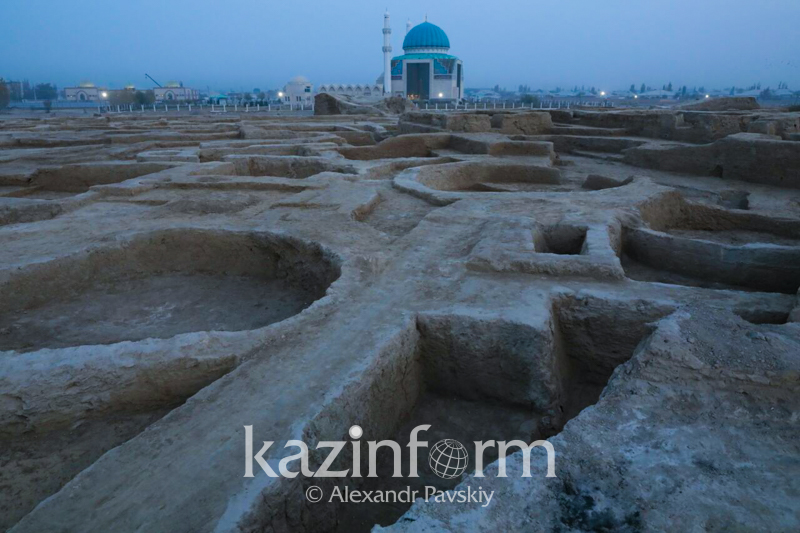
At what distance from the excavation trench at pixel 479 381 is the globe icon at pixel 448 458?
3 cm

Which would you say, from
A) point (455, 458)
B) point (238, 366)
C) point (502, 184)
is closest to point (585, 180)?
point (502, 184)

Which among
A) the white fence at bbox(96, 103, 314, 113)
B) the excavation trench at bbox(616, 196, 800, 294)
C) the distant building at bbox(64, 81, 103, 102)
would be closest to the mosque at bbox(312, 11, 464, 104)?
the white fence at bbox(96, 103, 314, 113)

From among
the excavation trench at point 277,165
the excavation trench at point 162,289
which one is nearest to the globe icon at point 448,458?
the excavation trench at point 162,289

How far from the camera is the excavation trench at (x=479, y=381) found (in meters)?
2.88

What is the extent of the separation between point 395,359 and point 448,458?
656 millimetres

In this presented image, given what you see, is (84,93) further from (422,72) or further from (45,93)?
(422,72)

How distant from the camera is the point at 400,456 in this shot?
3059mm

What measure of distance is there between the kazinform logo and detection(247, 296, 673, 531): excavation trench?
0.04 metres

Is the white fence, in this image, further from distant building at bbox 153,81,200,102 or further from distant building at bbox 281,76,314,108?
distant building at bbox 153,81,200,102

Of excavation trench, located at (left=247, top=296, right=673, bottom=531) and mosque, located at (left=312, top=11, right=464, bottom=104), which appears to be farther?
mosque, located at (left=312, top=11, right=464, bottom=104)

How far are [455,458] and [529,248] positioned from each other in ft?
6.44

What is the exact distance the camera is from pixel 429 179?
8.16 meters

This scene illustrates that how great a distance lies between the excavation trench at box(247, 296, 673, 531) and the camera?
288cm

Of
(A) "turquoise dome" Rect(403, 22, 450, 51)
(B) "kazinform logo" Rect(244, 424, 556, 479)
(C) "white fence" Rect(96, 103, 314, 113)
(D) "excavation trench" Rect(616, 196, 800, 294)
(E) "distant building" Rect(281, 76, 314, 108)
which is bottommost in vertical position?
(B) "kazinform logo" Rect(244, 424, 556, 479)
